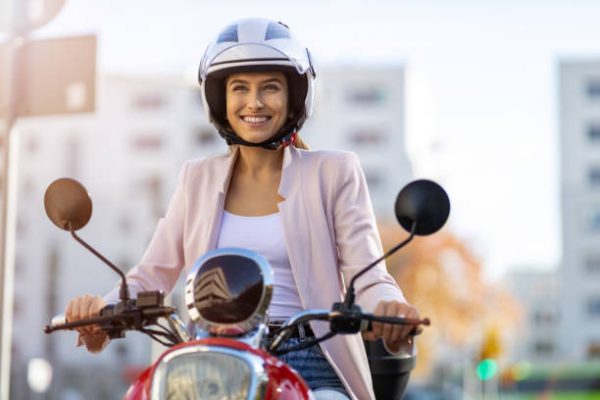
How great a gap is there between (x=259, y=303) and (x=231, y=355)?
7.0 inches

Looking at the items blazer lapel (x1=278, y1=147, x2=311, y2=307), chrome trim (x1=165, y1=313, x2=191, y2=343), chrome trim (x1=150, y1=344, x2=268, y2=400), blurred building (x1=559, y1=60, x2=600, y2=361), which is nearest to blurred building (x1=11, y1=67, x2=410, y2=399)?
blurred building (x1=559, y1=60, x2=600, y2=361)

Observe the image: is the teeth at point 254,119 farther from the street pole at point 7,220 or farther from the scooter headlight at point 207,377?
the street pole at point 7,220

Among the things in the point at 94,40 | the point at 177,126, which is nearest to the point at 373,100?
the point at 177,126

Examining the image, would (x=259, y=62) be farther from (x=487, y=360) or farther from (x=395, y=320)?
(x=487, y=360)

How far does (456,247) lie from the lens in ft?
174

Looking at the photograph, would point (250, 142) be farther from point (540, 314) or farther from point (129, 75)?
point (540, 314)

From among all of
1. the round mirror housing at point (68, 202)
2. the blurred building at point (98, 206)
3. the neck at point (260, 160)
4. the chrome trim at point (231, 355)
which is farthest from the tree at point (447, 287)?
the chrome trim at point (231, 355)

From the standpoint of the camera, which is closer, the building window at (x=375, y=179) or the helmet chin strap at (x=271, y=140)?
the helmet chin strap at (x=271, y=140)

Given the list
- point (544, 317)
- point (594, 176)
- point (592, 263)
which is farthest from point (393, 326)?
point (544, 317)

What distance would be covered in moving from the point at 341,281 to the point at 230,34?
2.57ft

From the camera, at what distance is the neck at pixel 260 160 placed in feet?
11.6

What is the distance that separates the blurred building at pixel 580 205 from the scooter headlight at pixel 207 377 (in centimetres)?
7394

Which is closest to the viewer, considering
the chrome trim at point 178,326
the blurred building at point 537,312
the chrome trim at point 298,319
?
the chrome trim at point 298,319

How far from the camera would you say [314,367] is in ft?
10.6
